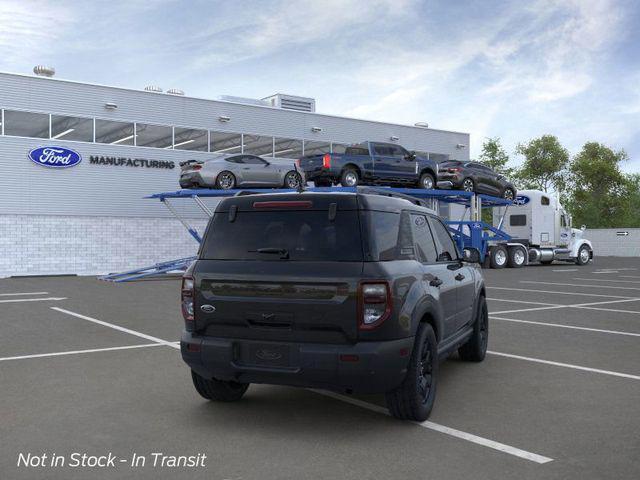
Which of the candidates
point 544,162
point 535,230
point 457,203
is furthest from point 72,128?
point 544,162

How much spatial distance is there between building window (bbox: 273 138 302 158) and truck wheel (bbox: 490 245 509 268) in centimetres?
1037

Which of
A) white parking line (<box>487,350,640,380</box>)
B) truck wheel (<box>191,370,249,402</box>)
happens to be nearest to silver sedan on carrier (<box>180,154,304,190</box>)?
white parking line (<box>487,350,640,380</box>)

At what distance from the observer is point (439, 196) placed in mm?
26766

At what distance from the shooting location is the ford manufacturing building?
82.9 ft

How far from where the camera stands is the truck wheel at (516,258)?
98.0 feet

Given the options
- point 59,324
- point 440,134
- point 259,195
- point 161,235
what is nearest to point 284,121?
point 161,235

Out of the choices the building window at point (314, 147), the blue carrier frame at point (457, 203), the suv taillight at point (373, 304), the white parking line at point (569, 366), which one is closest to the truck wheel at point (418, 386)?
the suv taillight at point (373, 304)

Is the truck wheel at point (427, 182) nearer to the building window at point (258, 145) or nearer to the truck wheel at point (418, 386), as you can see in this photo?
the building window at point (258, 145)

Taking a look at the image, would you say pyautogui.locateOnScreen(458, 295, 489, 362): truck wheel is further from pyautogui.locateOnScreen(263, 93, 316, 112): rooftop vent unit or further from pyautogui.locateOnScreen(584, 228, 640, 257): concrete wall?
pyautogui.locateOnScreen(584, 228, 640, 257): concrete wall

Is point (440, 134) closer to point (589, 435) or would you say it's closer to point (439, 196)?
point (439, 196)

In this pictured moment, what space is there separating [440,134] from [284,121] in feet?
34.5

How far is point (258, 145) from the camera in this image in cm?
3109

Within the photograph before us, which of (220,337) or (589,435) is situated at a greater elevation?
(220,337)

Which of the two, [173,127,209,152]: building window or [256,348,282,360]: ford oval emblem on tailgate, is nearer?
[256,348,282,360]: ford oval emblem on tailgate
